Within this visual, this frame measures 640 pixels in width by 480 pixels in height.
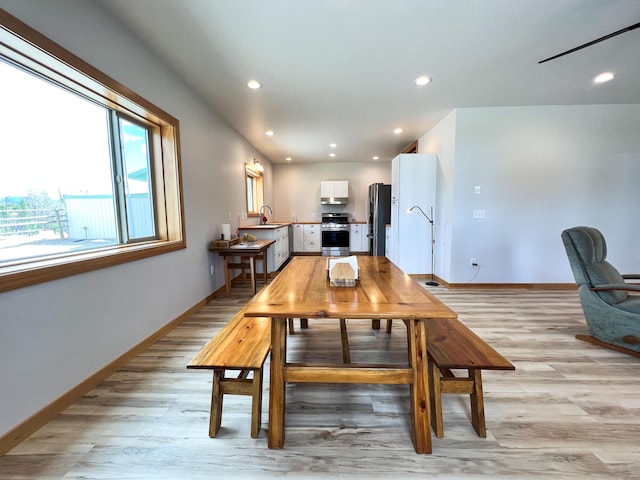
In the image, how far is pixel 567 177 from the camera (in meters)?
3.52

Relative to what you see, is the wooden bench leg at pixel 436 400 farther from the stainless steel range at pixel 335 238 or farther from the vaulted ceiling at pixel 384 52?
the stainless steel range at pixel 335 238

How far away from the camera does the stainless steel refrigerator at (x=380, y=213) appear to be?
212 inches

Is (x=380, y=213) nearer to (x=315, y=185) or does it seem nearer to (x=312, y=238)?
(x=312, y=238)

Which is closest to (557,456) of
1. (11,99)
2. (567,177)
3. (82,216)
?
(82,216)

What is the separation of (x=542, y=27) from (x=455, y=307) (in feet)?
8.68

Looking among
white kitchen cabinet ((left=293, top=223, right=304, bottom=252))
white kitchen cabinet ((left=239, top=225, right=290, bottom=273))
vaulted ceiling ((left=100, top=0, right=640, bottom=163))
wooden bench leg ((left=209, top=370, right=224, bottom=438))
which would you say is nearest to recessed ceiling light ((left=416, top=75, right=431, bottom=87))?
vaulted ceiling ((left=100, top=0, right=640, bottom=163))

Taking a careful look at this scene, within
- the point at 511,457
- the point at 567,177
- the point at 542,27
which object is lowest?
the point at 511,457

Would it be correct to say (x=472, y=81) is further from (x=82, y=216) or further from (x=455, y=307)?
(x=82, y=216)

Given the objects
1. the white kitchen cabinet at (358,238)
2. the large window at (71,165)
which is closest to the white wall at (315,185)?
the white kitchen cabinet at (358,238)

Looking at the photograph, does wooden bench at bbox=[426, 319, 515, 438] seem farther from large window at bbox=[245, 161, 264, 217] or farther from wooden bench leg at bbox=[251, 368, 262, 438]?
large window at bbox=[245, 161, 264, 217]

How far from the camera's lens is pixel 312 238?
673 cm

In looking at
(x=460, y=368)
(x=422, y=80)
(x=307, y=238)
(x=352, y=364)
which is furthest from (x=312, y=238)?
(x=460, y=368)

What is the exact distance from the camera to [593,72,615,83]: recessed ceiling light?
2.64m

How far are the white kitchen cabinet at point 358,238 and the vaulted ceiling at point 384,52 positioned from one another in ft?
10.7
